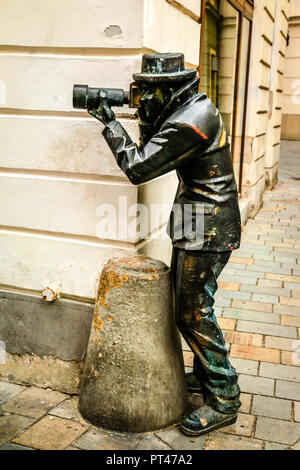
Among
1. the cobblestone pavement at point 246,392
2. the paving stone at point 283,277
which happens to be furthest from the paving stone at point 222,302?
the paving stone at point 283,277

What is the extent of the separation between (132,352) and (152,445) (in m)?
0.53

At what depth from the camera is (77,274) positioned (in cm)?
373

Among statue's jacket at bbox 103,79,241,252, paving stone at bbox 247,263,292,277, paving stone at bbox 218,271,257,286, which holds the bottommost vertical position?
paving stone at bbox 218,271,257,286

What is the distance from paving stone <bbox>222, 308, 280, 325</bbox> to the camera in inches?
196

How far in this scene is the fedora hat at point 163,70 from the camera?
9.39 ft

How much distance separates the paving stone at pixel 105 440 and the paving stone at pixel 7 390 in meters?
0.75

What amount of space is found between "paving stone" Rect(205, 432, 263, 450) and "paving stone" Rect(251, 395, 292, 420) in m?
0.34

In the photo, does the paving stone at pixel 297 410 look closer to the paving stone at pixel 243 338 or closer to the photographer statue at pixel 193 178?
the photographer statue at pixel 193 178

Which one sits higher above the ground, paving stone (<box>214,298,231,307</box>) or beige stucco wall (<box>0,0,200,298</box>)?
beige stucco wall (<box>0,0,200,298</box>)

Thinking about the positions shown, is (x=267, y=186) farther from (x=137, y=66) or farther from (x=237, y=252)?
(x=137, y=66)

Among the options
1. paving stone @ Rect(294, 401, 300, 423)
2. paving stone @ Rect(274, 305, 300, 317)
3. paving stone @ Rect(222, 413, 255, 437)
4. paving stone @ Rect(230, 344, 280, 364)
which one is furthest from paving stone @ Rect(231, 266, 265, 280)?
paving stone @ Rect(222, 413, 255, 437)

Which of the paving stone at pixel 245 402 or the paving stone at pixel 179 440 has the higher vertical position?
the paving stone at pixel 179 440

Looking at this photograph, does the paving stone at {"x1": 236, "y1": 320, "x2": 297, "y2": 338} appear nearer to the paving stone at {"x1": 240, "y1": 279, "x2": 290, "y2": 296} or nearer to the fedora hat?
the paving stone at {"x1": 240, "y1": 279, "x2": 290, "y2": 296}

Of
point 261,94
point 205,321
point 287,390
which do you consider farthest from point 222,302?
point 261,94
